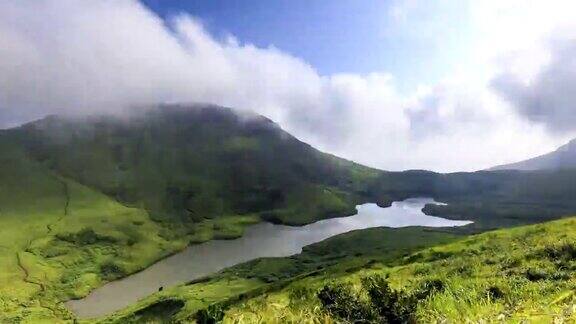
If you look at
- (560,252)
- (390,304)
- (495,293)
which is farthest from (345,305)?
(560,252)

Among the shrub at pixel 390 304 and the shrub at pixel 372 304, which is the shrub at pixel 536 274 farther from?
the shrub at pixel 390 304

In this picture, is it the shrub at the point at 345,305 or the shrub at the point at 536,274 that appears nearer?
the shrub at the point at 345,305

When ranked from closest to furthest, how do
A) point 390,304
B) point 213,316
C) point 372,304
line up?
point 390,304 → point 213,316 → point 372,304

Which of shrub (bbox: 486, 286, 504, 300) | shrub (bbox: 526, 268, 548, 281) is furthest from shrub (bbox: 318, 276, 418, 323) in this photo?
shrub (bbox: 526, 268, 548, 281)

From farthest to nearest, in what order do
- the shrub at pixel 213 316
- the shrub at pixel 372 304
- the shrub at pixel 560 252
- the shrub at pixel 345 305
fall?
the shrub at pixel 560 252
the shrub at pixel 345 305
the shrub at pixel 213 316
the shrub at pixel 372 304

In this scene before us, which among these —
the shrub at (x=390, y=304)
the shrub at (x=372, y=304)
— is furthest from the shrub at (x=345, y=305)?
the shrub at (x=390, y=304)

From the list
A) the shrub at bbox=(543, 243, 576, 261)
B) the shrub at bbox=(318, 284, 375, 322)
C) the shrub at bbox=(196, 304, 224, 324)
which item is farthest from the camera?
the shrub at bbox=(543, 243, 576, 261)

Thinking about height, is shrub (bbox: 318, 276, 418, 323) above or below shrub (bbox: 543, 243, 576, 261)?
above

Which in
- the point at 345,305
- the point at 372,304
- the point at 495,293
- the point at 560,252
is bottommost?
the point at 560,252

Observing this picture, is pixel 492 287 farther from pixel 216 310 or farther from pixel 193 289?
pixel 193 289

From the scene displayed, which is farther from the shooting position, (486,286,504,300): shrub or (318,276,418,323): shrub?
(486,286,504,300): shrub

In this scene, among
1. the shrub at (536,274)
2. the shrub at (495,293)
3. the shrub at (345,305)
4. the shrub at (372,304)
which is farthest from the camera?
the shrub at (536,274)

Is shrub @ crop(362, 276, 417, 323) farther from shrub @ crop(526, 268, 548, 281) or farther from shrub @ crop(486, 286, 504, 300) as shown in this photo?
shrub @ crop(526, 268, 548, 281)

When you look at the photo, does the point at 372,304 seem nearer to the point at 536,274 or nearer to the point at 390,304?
the point at 390,304
